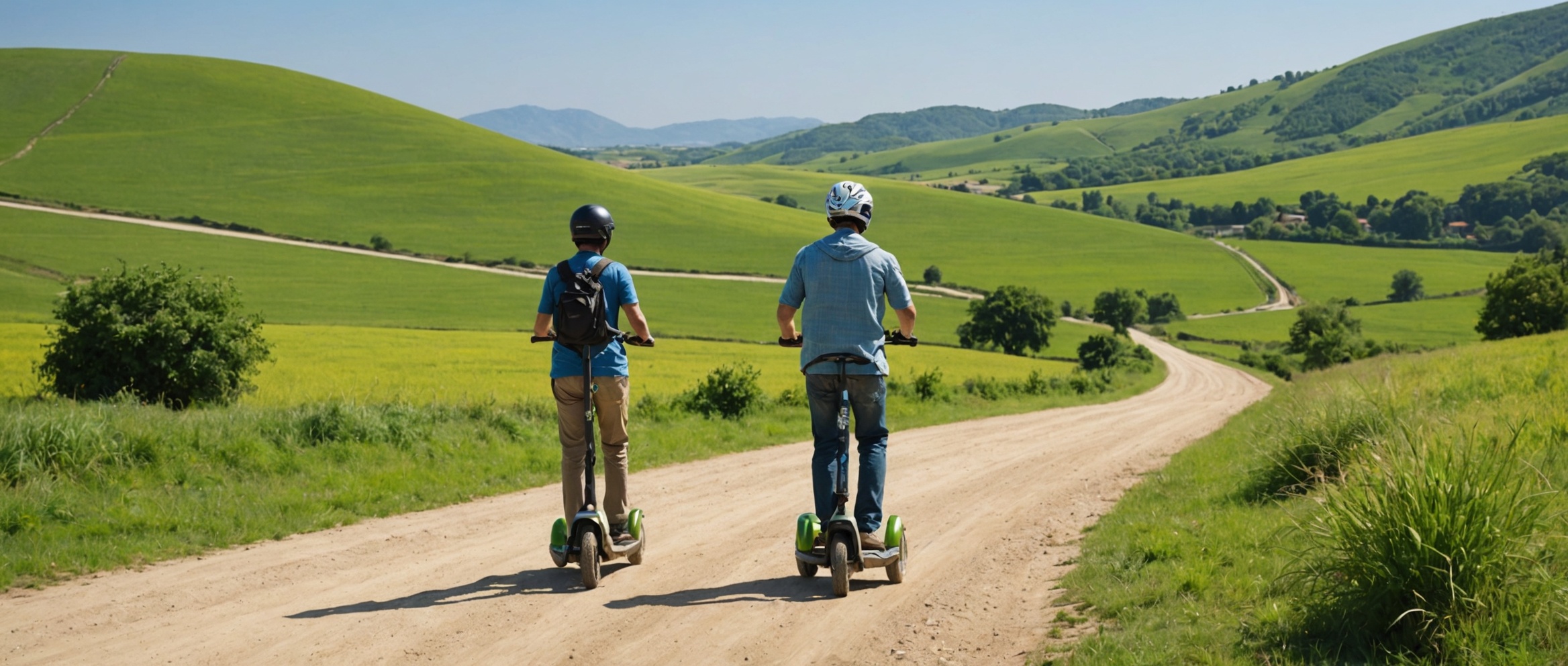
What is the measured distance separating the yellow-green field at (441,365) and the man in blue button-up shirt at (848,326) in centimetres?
1388

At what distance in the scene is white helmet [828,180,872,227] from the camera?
841cm

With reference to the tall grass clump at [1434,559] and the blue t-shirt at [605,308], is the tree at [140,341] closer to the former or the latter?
the blue t-shirt at [605,308]

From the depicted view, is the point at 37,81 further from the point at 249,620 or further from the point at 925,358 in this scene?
the point at 249,620

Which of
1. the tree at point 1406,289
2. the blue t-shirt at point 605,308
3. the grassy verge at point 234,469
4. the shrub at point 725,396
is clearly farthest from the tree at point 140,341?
the tree at point 1406,289

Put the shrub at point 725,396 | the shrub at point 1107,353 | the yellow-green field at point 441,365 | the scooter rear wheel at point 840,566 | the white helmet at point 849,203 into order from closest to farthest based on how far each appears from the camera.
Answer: the scooter rear wheel at point 840,566
the white helmet at point 849,203
the shrub at point 725,396
the yellow-green field at point 441,365
the shrub at point 1107,353

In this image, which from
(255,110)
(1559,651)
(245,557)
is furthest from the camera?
(255,110)

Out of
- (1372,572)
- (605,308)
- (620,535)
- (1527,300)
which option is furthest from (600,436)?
(1527,300)

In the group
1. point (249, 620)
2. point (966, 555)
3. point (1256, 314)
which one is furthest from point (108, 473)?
point (1256, 314)

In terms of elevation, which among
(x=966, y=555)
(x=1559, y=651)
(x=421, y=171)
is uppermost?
(x=421, y=171)

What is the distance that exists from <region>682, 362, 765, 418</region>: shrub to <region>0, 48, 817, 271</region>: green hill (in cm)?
7617

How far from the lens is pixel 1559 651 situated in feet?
17.1

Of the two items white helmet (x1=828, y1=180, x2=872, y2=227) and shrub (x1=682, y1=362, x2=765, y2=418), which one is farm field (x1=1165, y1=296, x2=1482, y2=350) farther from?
white helmet (x1=828, y1=180, x2=872, y2=227)

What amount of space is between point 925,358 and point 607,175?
90679mm

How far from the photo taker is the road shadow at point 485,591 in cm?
758
